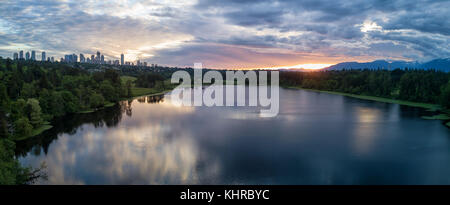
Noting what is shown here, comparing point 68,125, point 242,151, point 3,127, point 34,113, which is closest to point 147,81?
point 68,125

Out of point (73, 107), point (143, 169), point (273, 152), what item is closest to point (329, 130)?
point (273, 152)

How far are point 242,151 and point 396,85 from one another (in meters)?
64.8

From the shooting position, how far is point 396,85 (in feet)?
235

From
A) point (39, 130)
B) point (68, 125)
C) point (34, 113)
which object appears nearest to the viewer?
point (39, 130)

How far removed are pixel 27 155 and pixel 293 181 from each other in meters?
18.2

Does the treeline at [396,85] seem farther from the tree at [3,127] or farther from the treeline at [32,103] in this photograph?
the tree at [3,127]

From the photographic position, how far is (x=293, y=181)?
15.9 m

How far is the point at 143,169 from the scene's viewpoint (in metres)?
17.6

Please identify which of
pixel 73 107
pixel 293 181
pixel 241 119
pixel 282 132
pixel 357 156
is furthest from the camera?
pixel 73 107

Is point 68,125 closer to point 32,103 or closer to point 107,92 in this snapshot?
point 32,103
